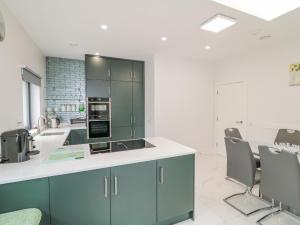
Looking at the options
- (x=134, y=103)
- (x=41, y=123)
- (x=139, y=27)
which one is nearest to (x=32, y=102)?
(x=41, y=123)

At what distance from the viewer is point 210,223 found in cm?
203

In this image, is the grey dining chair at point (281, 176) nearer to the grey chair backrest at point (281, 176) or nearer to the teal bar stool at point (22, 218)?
the grey chair backrest at point (281, 176)

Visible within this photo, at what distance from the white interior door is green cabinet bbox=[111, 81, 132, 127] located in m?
2.35

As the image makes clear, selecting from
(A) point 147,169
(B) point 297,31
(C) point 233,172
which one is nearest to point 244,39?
(B) point 297,31

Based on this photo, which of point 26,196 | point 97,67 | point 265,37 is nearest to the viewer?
point 26,196

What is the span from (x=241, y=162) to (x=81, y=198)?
1910mm

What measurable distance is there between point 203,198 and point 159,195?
107 centimetres

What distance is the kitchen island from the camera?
1.37 meters

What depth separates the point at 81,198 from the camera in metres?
1.52

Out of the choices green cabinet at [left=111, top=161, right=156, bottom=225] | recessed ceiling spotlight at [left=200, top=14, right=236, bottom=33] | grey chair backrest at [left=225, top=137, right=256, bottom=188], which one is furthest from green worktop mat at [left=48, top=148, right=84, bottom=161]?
recessed ceiling spotlight at [left=200, top=14, right=236, bottom=33]

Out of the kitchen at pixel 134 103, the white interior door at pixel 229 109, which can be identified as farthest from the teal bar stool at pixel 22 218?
the white interior door at pixel 229 109

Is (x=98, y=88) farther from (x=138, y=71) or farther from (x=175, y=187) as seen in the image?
(x=175, y=187)

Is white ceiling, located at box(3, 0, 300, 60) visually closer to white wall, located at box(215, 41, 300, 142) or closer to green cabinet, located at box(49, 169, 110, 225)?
white wall, located at box(215, 41, 300, 142)

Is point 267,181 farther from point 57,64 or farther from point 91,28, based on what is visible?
point 57,64
